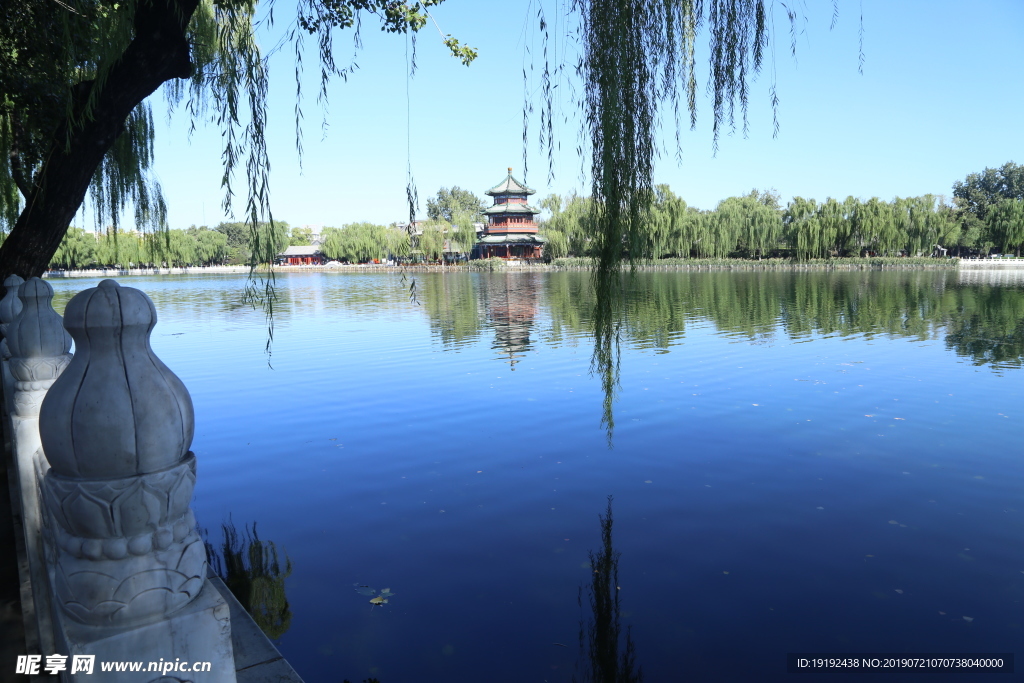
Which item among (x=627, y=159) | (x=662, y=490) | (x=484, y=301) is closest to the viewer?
(x=627, y=159)

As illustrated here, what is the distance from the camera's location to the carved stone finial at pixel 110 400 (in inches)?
37.9

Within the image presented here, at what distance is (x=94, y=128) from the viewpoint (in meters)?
3.94

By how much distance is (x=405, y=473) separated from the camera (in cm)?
535

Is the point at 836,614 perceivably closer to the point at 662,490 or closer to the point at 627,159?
the point at 662,490

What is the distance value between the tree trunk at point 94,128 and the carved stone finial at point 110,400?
2.79 m

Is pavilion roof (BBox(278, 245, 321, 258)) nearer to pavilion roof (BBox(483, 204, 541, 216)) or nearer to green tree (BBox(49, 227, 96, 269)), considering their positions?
green tree (BBox(49, 227, 96, 269))

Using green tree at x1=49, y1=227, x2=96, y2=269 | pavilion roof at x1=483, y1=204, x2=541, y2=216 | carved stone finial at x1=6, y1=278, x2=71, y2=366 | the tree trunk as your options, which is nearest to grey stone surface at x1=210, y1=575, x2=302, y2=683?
carved stone finial at x1=6, y1=278, x2=71, y2=366

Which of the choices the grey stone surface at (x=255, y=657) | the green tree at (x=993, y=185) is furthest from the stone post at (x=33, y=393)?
the green tree at (x=993, y=185)

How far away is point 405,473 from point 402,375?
4411 mm

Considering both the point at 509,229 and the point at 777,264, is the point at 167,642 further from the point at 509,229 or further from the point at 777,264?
the point at 509,229

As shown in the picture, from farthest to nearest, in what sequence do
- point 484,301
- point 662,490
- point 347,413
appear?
point 484,301 < point 347,413 < point 662,490

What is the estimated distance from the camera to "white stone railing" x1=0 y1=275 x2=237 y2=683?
97cm

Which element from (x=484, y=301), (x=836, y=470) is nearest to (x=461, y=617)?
(x=836, y=470)

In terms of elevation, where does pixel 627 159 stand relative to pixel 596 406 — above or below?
above
